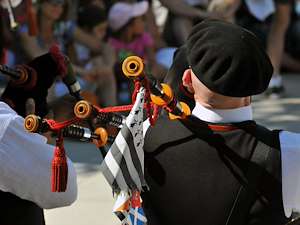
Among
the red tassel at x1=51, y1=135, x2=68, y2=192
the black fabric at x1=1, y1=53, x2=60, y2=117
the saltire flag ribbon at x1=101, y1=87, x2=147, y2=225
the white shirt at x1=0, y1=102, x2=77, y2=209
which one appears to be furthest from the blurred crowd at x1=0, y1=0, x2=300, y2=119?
the saltire flag ribbon at x1=101, y1=87, x2=147, y2=225

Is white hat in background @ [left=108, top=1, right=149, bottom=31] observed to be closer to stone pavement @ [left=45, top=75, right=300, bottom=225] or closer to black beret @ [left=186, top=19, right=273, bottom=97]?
stone pavement @ [left=45, top=75, right=300, bottom=225]

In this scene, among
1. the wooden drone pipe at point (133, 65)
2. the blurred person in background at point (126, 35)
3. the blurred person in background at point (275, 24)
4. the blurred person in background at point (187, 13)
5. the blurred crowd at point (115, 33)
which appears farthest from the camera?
the blurred person in background at point (187, 13)

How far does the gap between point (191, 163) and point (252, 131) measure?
201 millimetres

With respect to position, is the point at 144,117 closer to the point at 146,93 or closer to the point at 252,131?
the point at 146,93

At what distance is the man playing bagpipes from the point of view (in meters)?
2.14

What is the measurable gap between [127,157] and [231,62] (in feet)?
1.31

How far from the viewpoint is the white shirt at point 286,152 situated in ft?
7.00

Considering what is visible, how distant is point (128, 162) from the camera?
2.13m

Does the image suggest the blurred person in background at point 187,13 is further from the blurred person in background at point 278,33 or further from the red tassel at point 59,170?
the red tassel at point 59,170

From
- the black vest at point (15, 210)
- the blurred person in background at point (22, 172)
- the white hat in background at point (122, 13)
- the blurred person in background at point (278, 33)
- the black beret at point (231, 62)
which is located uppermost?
the black beret at point (231, 62)

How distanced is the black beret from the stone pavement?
226 centimetres

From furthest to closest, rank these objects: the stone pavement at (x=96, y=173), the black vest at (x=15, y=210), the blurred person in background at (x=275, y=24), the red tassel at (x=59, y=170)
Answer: the blurred person in background at (x=275, y=24)
the stone pavement at (x=96, y=173)
the black vest at (x=15, y=210)
the red tassel at (x=59, y=170)

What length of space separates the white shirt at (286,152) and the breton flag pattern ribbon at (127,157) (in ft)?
0.67

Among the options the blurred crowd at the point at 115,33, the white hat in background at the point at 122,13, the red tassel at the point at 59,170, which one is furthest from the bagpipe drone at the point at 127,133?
the white hat in background at the point at 122,13
